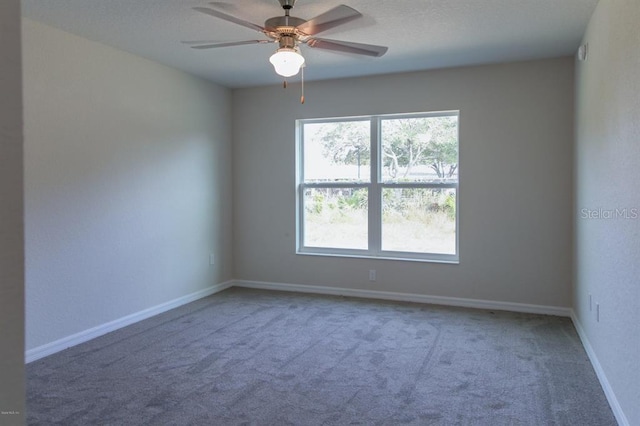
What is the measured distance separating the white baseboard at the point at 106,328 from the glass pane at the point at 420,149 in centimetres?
253

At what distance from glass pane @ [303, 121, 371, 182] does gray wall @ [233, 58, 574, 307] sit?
184mm

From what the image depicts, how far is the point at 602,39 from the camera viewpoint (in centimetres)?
282

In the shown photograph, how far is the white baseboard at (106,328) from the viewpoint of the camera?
3.24 meters

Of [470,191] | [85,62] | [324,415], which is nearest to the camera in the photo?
[324,415]

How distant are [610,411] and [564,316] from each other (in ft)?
6.31

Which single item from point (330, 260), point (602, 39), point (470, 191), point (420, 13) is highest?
point (420, 13)

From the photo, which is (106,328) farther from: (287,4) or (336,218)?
(287,4)

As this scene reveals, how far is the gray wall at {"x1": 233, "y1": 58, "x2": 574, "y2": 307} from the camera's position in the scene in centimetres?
426

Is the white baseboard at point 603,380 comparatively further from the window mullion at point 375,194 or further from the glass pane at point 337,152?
the glass pane at point 337,152

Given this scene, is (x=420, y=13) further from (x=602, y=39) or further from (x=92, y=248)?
(x=92, y=248)

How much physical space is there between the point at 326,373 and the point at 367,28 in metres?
2.58

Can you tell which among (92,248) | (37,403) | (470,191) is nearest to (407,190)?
(470,191)

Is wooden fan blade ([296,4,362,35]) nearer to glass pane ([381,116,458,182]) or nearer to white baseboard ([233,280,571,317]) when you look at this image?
glass pane ([381,116,458,182])

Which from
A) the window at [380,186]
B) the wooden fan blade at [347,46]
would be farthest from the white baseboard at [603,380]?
the wooden fan blade at [347,46]
